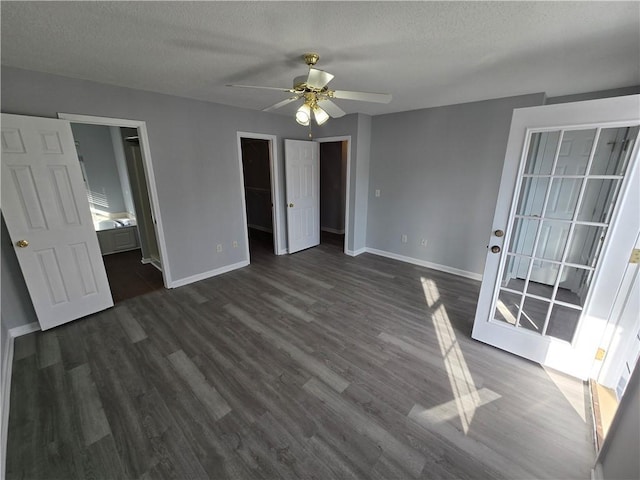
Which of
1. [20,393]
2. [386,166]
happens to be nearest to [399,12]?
[386,166]

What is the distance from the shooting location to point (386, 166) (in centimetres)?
427

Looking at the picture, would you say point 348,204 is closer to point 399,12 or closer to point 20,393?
point 399,12

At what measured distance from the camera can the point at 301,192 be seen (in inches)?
183

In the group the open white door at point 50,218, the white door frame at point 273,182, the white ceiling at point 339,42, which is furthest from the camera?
the white door frame at point 273,182

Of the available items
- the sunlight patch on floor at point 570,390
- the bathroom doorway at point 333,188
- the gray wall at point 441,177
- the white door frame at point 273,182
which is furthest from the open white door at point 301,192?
the sunlight patch on floor at point 570,390

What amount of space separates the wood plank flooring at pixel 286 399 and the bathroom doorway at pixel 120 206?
967mm

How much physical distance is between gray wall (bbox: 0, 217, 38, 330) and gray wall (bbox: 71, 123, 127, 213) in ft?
10.2

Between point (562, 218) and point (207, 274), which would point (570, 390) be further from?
point (207, 274)

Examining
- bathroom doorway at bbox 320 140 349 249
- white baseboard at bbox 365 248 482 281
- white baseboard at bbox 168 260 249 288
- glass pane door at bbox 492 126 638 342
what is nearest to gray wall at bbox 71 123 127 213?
white baseboard at bbox 168 260 249 288

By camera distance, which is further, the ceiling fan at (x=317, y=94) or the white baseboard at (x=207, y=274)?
the white baseboard at (x=207, y=274)

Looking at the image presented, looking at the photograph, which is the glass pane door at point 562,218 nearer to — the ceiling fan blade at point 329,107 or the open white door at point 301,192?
the ceiling fan blade at point 329,107

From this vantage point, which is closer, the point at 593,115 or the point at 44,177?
the point at 593,115

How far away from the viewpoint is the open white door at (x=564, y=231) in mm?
1668

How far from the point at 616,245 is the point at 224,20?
284 centimetres
